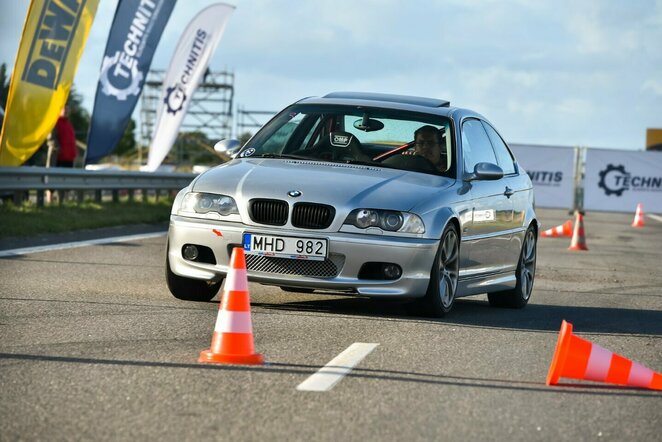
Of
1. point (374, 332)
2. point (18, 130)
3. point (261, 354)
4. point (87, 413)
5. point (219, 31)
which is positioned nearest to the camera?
point (87, 413)

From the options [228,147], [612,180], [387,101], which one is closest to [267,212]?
[228,147]

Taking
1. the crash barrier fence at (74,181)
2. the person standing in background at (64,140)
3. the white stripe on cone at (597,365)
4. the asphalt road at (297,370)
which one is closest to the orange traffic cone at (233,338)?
the asphalt road at (297,370)

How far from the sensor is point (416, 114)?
35.3 feet

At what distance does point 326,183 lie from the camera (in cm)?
935

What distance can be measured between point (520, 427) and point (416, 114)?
5.43 meters

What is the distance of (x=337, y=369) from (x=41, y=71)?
14.7 meters

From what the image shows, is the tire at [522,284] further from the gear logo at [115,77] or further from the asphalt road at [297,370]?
the gear logo at [115,77]

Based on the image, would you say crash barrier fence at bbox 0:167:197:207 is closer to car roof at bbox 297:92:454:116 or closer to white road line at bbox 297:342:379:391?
car roof at bbox 297:92:454:116

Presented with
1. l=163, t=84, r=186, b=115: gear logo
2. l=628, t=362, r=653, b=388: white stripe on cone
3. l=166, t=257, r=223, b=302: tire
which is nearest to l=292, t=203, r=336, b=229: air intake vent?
l=166, t=257, r=223, b=302: tire


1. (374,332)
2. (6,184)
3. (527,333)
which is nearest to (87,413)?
(374,332)

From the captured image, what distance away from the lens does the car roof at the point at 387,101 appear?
10836 mm

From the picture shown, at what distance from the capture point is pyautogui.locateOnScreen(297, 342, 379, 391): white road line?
629 cm

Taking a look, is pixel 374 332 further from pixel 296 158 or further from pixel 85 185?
pixel 85 185

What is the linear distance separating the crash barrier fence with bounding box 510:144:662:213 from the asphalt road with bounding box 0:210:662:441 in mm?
26496
